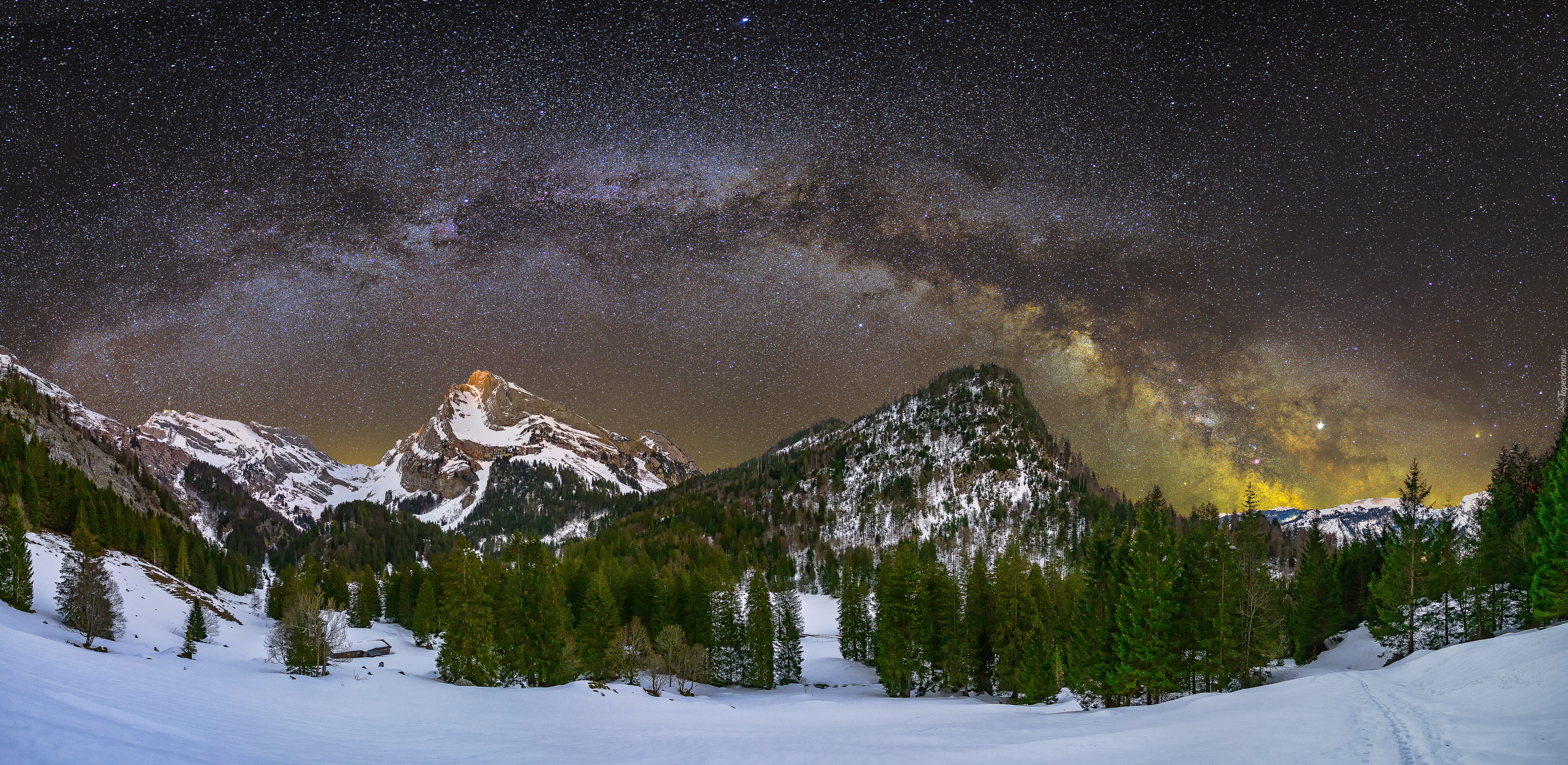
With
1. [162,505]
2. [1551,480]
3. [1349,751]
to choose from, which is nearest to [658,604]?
[1349,751]

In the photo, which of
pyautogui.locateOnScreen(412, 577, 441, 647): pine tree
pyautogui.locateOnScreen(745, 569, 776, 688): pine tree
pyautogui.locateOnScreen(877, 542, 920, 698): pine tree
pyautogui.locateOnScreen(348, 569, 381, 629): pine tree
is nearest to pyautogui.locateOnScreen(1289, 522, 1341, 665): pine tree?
pyautogui.locateOnScreen(877, 542, 920, 698): pine tree

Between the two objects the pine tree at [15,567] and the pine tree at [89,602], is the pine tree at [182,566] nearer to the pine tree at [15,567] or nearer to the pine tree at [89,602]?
the pine tree at [15,567]

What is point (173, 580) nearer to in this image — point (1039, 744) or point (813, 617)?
point (813, 617)

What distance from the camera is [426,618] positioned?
292ft

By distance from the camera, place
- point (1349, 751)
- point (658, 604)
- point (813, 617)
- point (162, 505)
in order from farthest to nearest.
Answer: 1. point (162, 505)
2. point (813, 617)
3. point (658, 604)
4. point (1349, 751)

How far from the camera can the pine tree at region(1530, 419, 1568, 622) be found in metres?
41.0

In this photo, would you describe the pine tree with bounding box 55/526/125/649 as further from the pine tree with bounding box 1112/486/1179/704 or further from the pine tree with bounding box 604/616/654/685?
the pine tree with bounding box 1112/486/1179/704

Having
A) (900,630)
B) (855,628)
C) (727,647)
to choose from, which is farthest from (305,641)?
(855,628)

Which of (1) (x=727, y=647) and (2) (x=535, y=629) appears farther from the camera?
(1) (x=727, y=647)

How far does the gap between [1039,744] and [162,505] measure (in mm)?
191549

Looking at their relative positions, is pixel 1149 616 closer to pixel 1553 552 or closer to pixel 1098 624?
pixel 1098 624

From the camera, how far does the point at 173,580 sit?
292 feet

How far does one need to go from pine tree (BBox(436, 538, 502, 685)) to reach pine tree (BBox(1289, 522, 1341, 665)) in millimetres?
68975

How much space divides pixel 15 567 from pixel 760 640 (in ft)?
203
